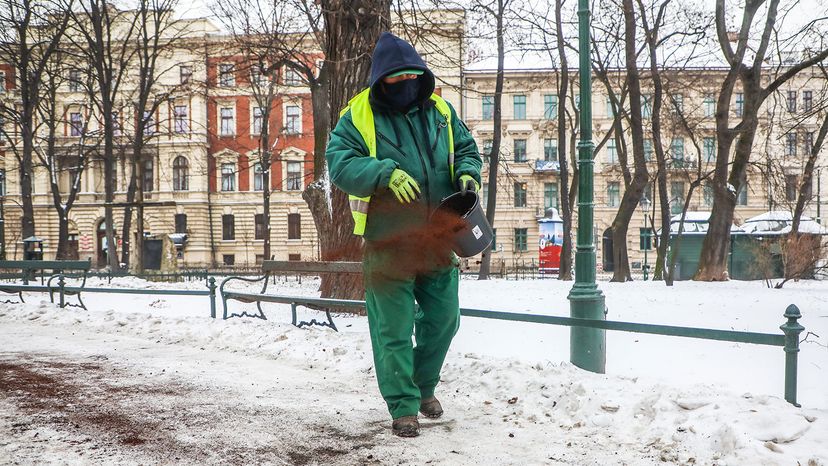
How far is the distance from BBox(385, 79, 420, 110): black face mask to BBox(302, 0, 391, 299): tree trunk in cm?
488

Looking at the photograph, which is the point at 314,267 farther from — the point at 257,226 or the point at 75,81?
the point at 257,226

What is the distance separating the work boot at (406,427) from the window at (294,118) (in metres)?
→ 43.8

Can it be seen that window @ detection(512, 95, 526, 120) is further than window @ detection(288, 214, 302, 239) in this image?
Yes

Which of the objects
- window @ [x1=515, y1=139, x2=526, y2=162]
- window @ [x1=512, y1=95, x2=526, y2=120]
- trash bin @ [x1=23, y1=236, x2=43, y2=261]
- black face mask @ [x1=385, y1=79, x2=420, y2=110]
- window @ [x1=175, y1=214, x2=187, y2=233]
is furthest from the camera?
window @ [x1=515, y1=139, x2=526, y2=162]

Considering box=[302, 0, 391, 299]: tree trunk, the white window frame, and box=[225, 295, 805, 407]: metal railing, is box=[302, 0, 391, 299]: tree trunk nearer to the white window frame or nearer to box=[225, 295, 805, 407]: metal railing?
box=[225, 295, 805, 407]: metal railing

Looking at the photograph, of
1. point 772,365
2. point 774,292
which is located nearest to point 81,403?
point 772,365

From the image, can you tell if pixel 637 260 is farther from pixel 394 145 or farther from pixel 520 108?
pixel 394 145

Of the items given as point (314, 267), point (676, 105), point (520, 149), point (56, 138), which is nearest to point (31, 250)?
point (56, 138)

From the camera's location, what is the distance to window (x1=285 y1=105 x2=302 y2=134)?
151 ft

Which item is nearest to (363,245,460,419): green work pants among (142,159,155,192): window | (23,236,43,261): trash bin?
(23,236,43,261): trash bin

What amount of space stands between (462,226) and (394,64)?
93 centimetres

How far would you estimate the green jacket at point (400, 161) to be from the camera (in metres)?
3.48

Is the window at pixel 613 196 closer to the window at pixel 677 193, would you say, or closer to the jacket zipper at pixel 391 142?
the window at pixel 677 193

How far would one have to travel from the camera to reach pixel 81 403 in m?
4.25
